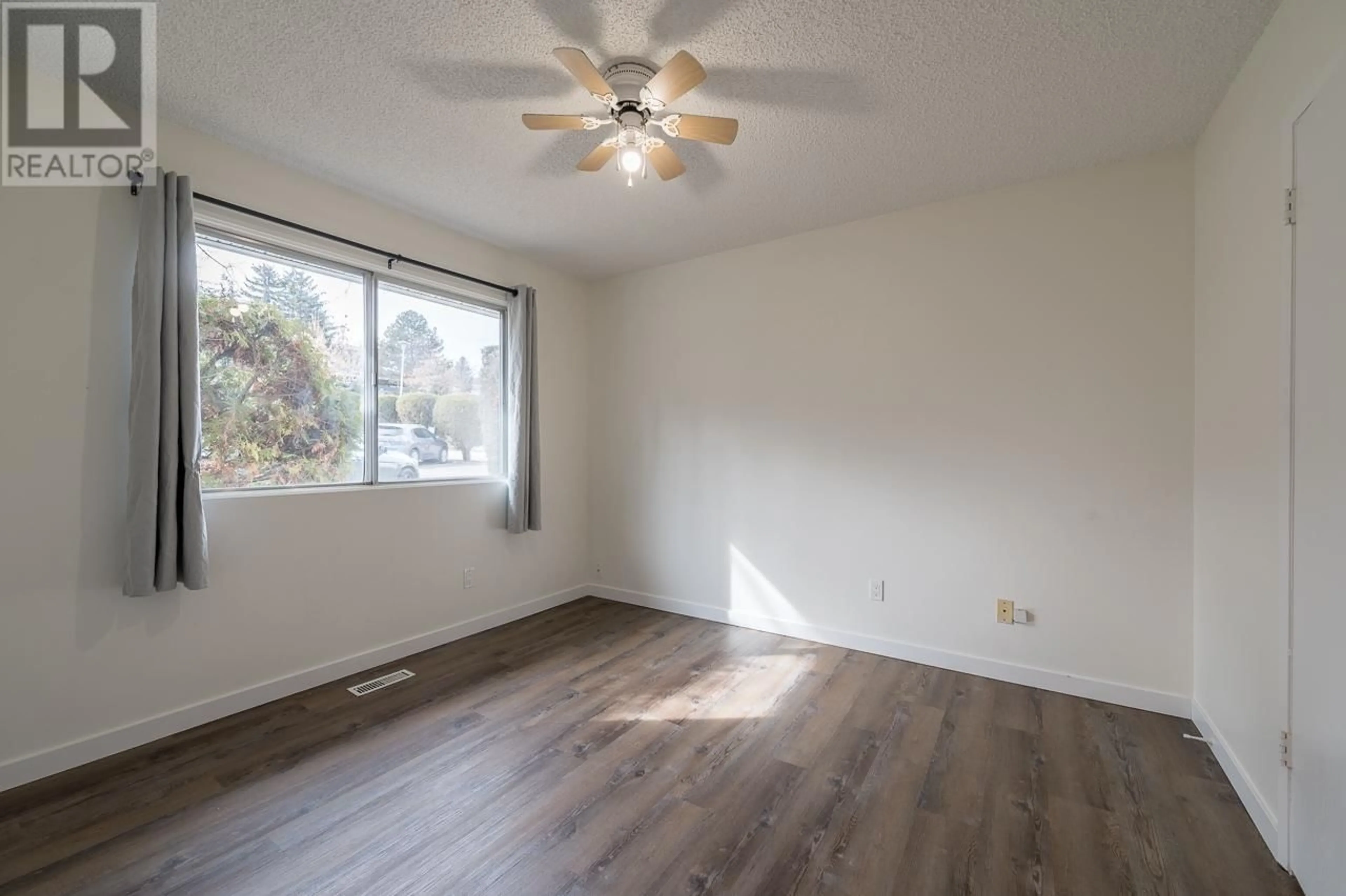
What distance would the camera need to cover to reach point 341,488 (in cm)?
286

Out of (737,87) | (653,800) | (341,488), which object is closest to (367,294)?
(341,488)

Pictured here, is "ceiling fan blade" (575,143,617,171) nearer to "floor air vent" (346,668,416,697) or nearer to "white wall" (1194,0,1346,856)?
"white wall" (1194,0,1346,856)

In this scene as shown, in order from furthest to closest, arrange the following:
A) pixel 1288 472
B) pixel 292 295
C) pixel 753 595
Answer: pixel 753 595 → pixel 292 295 → pixel 1288 472

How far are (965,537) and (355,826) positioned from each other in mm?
3029

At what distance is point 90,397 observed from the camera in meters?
2.08

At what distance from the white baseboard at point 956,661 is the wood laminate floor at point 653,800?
0.23 feet

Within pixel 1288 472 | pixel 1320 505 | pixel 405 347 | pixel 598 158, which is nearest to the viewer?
pixel 1320 505

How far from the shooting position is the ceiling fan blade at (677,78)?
65.4 inches

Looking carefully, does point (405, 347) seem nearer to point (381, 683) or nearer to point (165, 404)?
point (165, 404)

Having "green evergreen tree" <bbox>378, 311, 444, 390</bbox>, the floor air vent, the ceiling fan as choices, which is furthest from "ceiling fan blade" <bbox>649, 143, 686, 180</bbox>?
the floor air vent

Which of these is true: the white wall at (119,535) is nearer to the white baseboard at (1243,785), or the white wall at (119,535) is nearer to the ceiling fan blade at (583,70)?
the ceiling fan blade at (583,70)

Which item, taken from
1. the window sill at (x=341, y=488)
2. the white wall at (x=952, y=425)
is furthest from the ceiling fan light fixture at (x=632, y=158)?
the window sill at (x=341, y=488)

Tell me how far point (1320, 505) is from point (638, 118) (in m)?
2.42

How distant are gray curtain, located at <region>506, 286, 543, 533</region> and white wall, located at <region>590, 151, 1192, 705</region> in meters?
0.88
